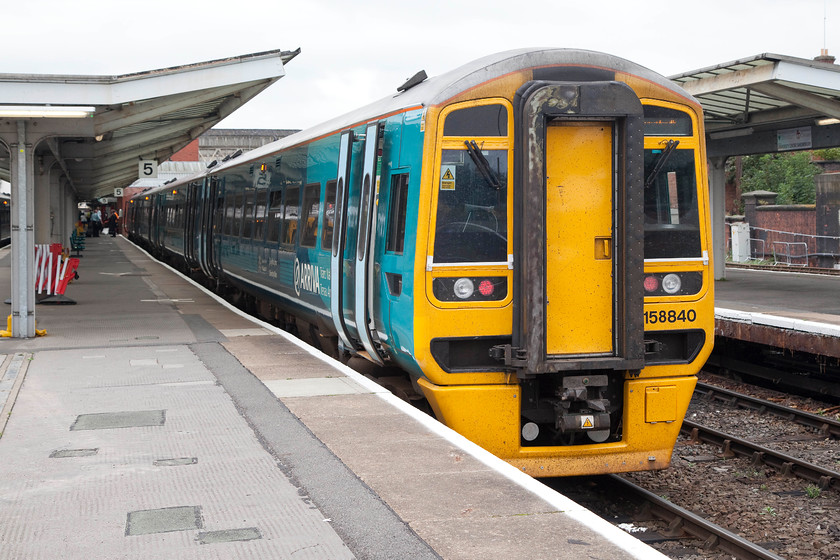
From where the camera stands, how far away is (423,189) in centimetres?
693

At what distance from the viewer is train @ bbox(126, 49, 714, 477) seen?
22.5 ft

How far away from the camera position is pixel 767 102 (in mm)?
16875

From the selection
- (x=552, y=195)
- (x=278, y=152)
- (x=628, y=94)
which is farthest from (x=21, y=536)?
(x=278, y=152)

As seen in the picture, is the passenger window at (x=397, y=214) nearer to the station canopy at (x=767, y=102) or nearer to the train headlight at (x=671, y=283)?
the train headlight at (x=671, y=283)

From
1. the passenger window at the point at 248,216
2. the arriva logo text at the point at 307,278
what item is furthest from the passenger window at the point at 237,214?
the arriva logo text at the point at 307,278

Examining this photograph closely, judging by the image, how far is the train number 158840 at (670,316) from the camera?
7.23 m

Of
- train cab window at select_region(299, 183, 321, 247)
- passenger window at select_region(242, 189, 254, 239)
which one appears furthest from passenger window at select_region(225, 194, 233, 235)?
train cab window at select_region(299, 183, 321, 247)

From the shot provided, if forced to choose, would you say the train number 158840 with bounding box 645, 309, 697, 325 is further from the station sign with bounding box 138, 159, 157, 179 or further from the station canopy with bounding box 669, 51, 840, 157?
the station sign with bounding box 138, 159, 157, 179

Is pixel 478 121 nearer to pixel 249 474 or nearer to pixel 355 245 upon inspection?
pixel 355 245

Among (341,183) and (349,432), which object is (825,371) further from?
(349,432)

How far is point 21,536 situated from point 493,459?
268 cm

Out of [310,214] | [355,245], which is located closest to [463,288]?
[355,245]

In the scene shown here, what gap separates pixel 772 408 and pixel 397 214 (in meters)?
5.89

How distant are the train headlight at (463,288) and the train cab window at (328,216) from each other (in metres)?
2.96
